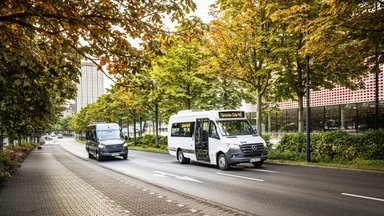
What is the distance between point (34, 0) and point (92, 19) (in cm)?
105

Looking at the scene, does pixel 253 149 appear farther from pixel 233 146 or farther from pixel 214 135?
pixel 214 135

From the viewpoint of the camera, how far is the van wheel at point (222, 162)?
1576cm

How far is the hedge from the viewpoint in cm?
1522

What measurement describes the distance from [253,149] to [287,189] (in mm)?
5167

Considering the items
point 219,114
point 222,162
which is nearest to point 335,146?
point 222,162

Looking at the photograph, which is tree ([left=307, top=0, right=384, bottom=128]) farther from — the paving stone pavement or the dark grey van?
the dark grey van

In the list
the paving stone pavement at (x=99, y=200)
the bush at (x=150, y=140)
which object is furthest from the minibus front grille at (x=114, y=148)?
the bush at (x=150, y=140)

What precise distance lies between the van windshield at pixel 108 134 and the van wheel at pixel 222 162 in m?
11.4

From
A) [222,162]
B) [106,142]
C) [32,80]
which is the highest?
[32,80]

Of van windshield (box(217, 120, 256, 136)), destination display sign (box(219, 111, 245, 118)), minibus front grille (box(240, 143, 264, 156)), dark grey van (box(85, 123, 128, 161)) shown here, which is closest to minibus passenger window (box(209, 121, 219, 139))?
van windshield (box(217, 120, 256, 136))

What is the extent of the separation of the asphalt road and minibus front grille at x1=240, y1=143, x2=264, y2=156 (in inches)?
29.1

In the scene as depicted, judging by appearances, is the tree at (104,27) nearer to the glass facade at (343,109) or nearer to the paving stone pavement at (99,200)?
the paving stone pavement at (99,200)

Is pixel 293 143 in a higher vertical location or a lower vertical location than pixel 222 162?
higher

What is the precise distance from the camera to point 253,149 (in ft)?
51.3
